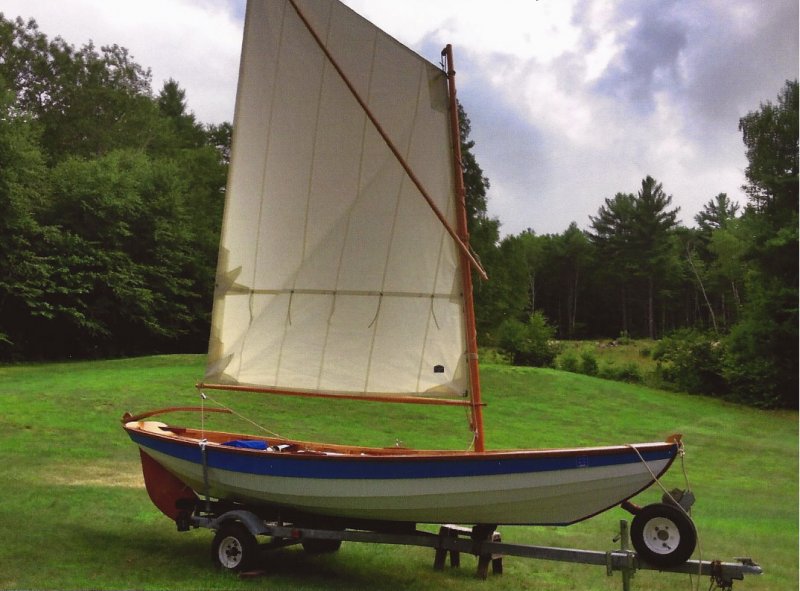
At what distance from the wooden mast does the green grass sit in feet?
6.02

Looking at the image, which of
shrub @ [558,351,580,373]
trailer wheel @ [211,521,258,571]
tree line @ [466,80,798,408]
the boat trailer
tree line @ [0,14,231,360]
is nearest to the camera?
the boat trailer

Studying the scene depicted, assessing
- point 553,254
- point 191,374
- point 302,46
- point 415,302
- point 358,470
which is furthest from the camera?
point 553,254

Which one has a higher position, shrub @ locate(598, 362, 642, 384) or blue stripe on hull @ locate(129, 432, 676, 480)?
shrub @ locate(598, 362, 642, 384)

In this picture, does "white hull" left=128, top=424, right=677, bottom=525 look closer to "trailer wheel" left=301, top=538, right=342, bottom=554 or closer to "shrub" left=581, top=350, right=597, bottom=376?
"trailer wheel" left=301, top=538, right=342, bottom=554

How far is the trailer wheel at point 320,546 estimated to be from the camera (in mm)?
8398

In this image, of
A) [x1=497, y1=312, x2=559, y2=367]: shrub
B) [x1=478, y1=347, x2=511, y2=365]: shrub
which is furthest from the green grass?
[x1=478, y1=347, x2=511, y2=365]: shrub

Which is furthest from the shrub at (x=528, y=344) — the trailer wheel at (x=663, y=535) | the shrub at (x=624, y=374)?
the trailer wheel at (x=663, y=535)

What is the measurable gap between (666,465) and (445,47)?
5.00m

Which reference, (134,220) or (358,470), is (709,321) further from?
(358,470)

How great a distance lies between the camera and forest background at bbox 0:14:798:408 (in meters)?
28.5

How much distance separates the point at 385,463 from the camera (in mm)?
6695

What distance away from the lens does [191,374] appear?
23391mm

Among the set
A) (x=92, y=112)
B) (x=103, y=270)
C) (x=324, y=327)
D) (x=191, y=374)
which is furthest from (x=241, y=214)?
(x=92, y=112)

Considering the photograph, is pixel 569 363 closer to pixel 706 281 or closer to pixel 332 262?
pixel 332 262
